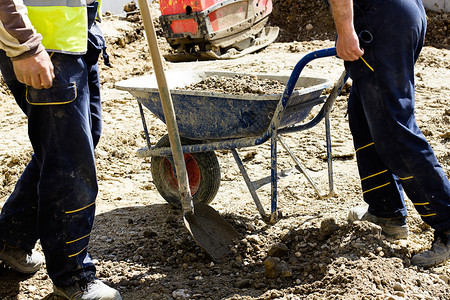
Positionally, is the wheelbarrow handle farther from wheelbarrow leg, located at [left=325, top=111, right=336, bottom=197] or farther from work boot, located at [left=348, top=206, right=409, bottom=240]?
work boot, located at [left=348, top=206, right=409, bottom=240]

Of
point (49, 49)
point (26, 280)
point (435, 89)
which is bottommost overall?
point (435, 89)

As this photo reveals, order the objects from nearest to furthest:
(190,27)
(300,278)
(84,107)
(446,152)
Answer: (84,107) → (300,278) → (446,152) → (190,27)

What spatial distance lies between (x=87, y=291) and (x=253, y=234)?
3.73 feet

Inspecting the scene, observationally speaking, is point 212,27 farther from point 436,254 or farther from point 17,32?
point 17,32

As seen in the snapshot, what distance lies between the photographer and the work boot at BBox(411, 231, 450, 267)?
100 inches

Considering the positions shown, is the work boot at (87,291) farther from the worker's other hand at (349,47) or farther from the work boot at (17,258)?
the worker's other hand at (349,47)

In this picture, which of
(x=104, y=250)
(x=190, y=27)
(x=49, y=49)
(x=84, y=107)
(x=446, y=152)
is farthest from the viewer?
(x=190, y=27)

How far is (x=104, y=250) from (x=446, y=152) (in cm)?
290

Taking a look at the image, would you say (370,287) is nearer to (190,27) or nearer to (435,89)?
(435,89)

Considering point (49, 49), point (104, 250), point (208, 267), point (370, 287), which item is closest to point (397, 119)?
point (370, 287)

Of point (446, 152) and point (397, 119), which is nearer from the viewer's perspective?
point (397, 119)

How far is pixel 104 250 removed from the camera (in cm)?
309

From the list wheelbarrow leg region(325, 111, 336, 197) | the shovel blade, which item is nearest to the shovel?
the shovel blade

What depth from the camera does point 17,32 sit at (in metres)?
1.96
